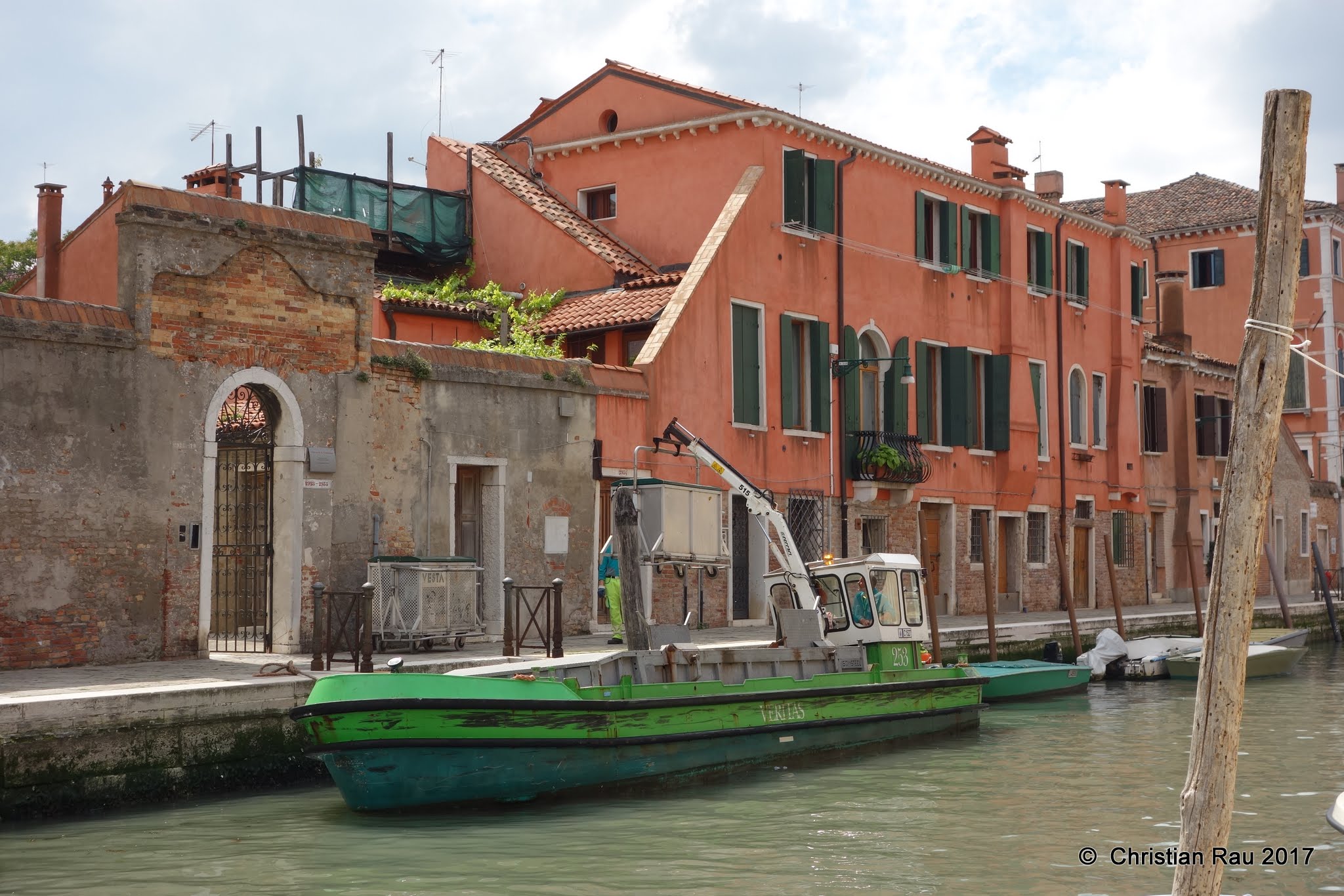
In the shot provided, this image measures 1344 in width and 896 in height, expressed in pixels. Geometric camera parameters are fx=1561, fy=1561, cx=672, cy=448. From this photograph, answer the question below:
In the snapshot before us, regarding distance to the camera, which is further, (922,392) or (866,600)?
(922,392)

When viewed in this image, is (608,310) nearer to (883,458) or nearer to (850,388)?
(850,388)

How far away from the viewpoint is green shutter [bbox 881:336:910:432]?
23922mm

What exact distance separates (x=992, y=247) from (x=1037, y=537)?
5.43 m

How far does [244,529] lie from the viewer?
16125 millimetres

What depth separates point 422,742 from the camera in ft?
34.7

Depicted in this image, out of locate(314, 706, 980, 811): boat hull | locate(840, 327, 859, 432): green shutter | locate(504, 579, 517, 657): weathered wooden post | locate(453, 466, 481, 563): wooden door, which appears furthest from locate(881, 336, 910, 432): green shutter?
locate(314, 706, 980, 811): boat hull

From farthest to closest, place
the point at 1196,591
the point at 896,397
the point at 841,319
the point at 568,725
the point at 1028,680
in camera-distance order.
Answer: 1. the point at 1196,591
2. the point at 896,397
3. the point at 841,319
4. the point at 1028,680
5. the point at 568,725

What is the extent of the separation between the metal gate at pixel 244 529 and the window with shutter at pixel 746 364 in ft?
21.5

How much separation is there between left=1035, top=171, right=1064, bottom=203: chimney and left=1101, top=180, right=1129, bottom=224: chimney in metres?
2.28

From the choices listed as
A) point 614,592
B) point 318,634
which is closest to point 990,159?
point 614,592

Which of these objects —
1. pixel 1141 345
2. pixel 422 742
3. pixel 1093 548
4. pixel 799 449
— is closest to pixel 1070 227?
pixel 1141 345

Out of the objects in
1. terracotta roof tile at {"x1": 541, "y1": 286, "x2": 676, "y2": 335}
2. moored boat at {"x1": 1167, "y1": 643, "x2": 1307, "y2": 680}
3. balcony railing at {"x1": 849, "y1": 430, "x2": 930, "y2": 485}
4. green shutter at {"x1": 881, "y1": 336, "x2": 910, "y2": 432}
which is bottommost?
moored boat at {"x1": 1167, "y1": 643, "x2": 1307, "y2": 680}

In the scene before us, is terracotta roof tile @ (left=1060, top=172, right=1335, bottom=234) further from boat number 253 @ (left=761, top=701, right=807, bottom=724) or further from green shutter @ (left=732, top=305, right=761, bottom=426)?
boat number 253 @ (left=761, top=701, right=807, bottom=724)

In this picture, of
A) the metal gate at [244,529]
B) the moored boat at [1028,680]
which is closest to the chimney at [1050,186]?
the moored boat at [1028,680]
